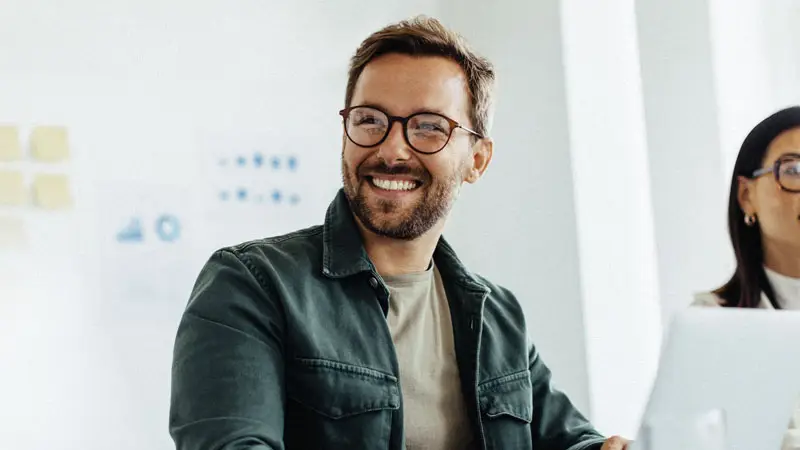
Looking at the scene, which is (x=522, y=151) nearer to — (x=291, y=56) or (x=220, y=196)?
(x=291, y=56)

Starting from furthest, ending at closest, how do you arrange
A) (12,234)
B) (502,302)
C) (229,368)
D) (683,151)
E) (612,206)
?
(612,206), (683,151), (12,234), (502,302), (229,368)

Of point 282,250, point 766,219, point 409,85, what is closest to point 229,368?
point 282,250

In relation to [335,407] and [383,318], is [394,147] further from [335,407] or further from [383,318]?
[335,407]

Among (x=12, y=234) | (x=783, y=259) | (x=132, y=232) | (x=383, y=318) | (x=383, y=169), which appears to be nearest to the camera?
(x=383, y=318)

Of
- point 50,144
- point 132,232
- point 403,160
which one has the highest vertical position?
point 50,144

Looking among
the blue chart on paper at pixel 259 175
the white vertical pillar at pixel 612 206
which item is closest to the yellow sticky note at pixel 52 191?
the blue chart on paper at pixel 259 175

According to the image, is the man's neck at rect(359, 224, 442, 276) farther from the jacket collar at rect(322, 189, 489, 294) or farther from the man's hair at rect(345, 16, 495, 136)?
the man's hair at rect(345, 16, 495, 136)

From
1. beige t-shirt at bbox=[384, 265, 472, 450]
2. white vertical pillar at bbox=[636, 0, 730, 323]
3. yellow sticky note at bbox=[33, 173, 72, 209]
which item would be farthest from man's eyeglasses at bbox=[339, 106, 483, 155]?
white vertical pillar at bbox=[636, 0, 730, 323]

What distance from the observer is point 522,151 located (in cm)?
249

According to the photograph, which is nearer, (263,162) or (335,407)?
(335,407)

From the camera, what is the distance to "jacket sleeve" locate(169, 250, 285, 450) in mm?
1030

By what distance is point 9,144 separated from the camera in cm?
183

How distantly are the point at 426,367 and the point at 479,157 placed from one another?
0.45 meters

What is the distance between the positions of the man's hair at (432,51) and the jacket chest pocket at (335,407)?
50 cm
